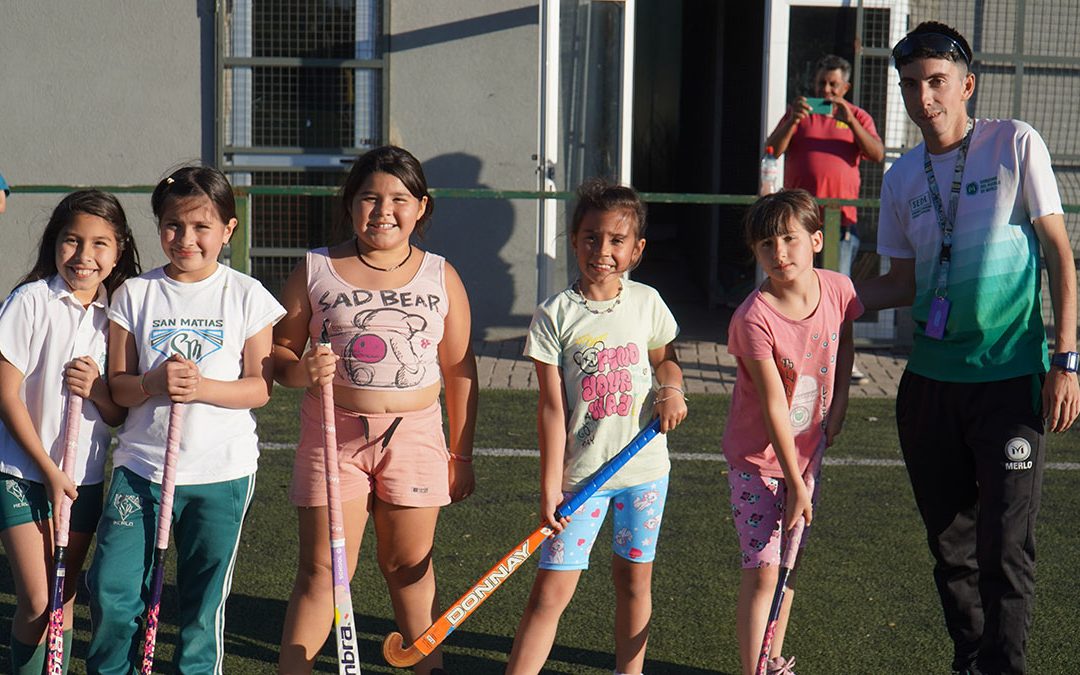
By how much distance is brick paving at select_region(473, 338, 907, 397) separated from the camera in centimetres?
754

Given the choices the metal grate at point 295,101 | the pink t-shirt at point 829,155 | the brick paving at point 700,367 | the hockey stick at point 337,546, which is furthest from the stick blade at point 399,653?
the metal grate at point 295,101

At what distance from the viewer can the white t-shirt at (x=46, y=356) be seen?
123 inches

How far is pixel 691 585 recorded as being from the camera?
4.44 m

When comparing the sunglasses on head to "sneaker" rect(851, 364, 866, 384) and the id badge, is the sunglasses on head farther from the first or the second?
"sneaker" rect(851, 364, 866, 384)

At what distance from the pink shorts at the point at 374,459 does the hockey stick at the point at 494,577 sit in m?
0.26

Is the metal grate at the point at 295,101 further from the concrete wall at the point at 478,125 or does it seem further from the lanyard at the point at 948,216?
the lanyard at the point at 948,216

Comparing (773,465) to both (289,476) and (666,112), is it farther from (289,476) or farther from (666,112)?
(666,112)

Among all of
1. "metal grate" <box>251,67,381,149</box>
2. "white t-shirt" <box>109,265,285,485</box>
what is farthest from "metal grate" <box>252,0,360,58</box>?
"white t-shirt" <box>109,265,285,485</box>

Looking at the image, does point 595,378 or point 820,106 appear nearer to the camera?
point 595,378

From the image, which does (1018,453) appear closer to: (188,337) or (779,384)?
(779,384)

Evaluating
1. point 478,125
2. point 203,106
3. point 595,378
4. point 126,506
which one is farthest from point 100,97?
point 595,378

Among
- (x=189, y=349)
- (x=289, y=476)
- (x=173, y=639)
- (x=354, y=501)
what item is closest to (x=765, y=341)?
(x=354, y=501)

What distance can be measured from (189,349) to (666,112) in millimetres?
12242

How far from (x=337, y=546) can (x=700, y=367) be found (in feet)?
17.0
